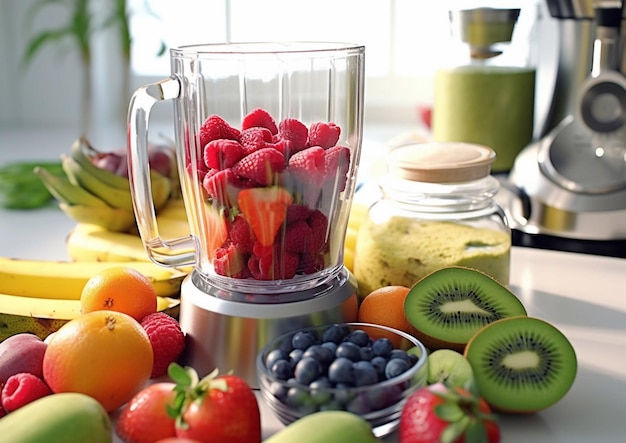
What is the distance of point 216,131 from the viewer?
0.75m

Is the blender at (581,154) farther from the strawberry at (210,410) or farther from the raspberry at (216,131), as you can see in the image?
the strawberry at (210,410)

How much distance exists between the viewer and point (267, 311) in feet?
2.39

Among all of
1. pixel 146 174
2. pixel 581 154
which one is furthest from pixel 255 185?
pixel 581 154

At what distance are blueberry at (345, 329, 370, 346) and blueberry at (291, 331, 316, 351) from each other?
0.03 meters

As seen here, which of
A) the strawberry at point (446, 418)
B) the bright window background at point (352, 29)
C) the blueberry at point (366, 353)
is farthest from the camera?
the bright window background at point (352, 29)

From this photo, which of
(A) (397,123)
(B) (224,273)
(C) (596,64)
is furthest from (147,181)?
(A) (397,123)

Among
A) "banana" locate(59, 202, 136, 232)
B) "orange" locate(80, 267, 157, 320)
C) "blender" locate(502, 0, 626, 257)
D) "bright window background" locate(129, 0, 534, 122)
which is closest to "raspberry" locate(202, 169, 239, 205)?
"orange" locate(80, 267, 157, 320)

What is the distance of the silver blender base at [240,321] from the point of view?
726 millimetres

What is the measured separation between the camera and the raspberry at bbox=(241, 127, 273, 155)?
2.39 ft

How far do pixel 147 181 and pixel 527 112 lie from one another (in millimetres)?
763

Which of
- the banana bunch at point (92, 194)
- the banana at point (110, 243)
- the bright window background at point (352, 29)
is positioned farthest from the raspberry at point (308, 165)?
the bright window background at point (352, 29)

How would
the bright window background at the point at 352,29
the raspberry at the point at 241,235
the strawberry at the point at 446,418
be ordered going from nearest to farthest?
the strawberry at the point at 446,418 < the raspberry at the point at 241,235 < the bright window background at the point at 352,29

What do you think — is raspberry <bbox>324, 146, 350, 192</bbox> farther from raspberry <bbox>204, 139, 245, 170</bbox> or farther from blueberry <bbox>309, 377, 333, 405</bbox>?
blueberry <bbox>309, 377, 333, 405</bbox>

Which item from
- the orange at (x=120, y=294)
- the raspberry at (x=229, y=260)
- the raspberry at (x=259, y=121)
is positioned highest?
the raspberry at (x=259, y=121)
